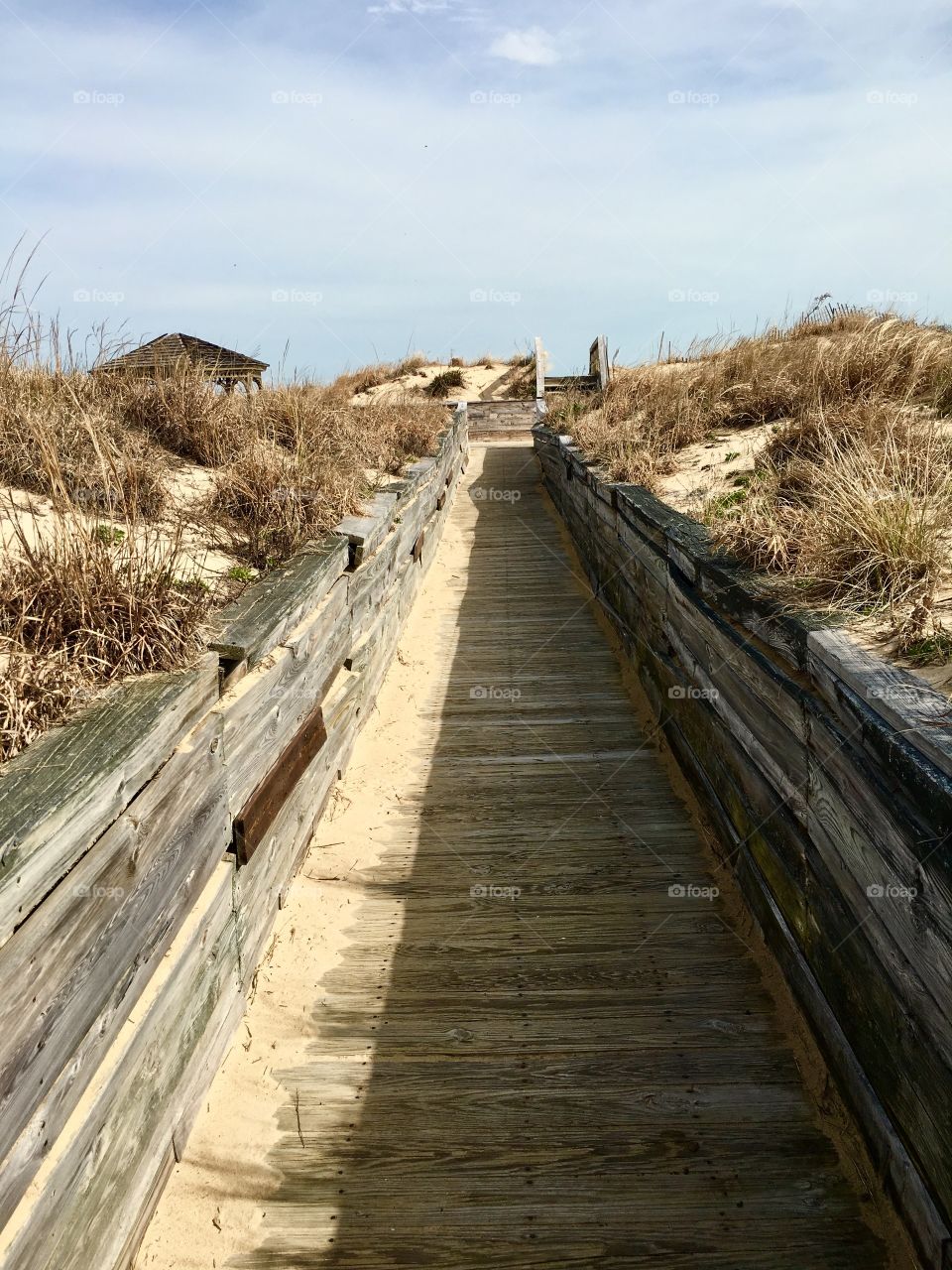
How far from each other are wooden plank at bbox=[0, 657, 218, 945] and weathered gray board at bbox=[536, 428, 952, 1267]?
1.86m

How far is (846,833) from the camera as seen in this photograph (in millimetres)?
2354

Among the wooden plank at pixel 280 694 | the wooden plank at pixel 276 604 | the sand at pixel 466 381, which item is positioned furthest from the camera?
the sand at pixel 466 381

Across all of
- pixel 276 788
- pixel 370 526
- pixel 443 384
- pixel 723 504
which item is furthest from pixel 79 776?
pixel 443 384

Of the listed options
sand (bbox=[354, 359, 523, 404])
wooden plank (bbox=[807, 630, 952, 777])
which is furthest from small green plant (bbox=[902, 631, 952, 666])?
sand (bbox=[354, 359, 523, 404])

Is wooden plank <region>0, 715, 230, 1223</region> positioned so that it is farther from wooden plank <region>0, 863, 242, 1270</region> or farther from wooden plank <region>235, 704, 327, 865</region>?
wooden plank <region>235, 704, 327, 865</region>

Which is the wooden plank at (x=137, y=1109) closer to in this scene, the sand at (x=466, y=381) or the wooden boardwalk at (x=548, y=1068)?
the wooden boardwalk at (x=548, y=1068)

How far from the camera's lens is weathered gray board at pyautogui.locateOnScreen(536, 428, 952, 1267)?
6.22 feet

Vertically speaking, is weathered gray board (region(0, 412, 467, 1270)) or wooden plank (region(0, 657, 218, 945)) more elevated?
wooden plank (region(0, 657, 218, 945))

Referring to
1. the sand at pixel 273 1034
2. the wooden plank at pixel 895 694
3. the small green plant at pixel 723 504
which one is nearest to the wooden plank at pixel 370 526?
the sand at pixel 273 1034

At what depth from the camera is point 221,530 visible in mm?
4508

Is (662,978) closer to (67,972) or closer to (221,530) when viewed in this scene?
(67,972)

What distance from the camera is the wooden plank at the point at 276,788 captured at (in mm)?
2906

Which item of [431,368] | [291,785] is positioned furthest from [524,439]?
[291,785]

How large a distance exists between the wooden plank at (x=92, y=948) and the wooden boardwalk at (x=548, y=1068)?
0.81 meters
